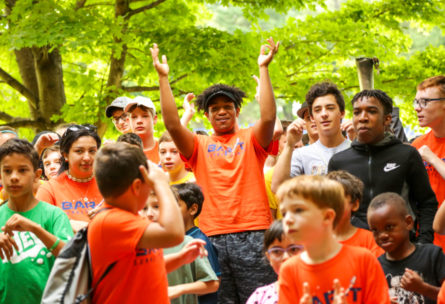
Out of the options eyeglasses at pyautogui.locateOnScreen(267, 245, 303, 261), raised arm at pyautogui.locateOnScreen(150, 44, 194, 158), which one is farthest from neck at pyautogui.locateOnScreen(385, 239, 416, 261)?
raised arm at pyautogui.locateOnScreen(150, 44, 194, 158)

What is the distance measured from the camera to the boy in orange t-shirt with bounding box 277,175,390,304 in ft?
9.55

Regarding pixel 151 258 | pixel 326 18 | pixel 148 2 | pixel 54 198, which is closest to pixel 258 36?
pixel 326 18

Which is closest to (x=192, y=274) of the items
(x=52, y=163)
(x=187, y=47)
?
(x=52, y=163)

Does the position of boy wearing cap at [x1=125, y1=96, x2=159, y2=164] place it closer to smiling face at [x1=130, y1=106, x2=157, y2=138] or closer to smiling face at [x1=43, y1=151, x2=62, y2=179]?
smiling face at [x1=130, y1=106, x2=157, y2=138]

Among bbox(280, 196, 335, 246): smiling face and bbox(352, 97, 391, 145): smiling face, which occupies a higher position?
bbox(352, 97, 391, 145): smiling face

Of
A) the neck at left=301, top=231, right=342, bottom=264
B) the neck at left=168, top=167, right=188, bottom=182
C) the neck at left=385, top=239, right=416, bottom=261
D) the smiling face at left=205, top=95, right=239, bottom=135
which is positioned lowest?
the neck at left=385, top=239, right=416, bottom=261

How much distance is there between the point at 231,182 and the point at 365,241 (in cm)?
140

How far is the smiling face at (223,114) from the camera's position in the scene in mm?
5242

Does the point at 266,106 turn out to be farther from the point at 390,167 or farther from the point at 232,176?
the point at 390,167

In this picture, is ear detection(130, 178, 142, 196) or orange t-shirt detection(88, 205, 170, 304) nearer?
orange t-shirt detection(88, 205, 170, 304)

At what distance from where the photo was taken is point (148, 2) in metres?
11.8

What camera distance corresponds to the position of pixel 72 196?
4.89 m

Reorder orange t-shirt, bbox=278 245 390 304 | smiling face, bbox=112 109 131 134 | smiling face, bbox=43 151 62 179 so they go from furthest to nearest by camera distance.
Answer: smiling face, bbox=112 109 131 134, smiling face, bbox=43 151 62 179, orange t-shirt, bbox=278 245 390 304

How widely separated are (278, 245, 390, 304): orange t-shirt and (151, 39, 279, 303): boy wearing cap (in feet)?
5.69
